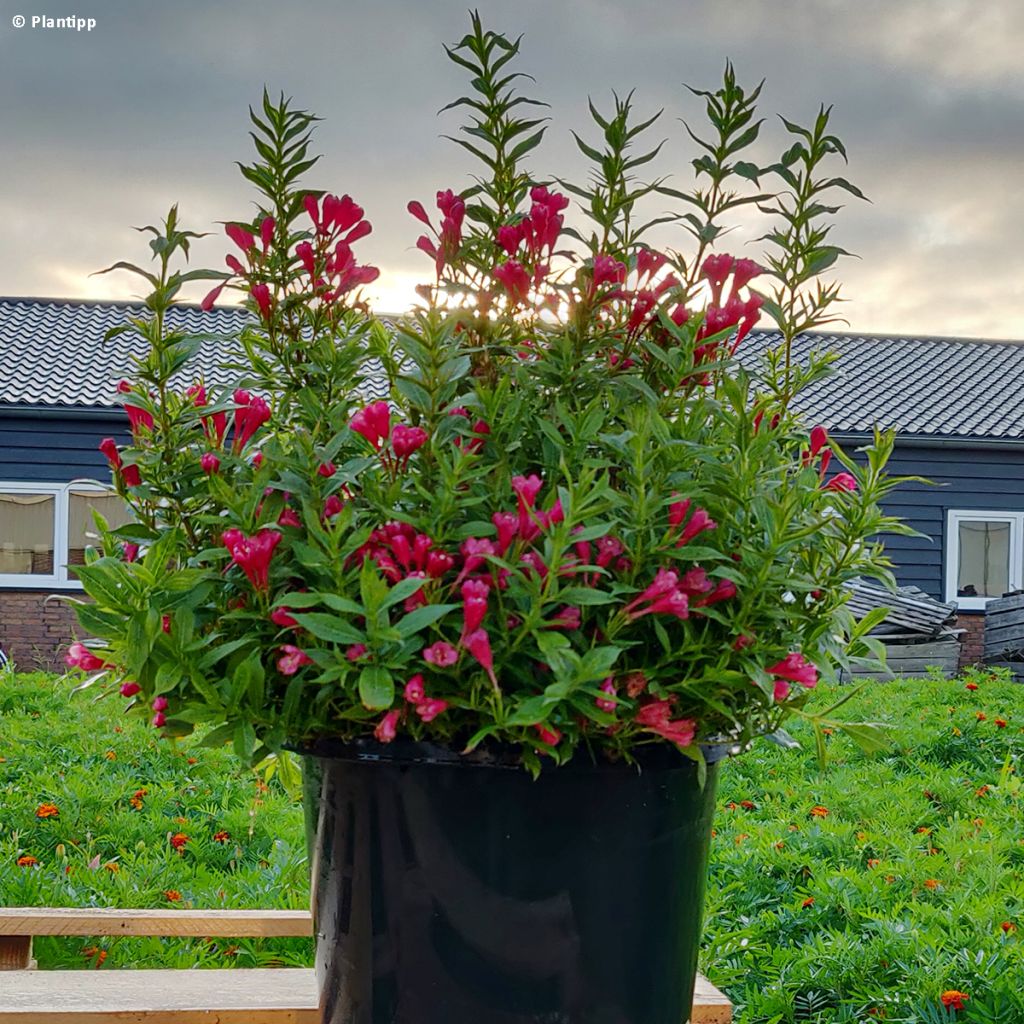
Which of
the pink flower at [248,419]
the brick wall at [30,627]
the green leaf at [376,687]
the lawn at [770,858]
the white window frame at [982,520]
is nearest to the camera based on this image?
the green leaf at [376,687]

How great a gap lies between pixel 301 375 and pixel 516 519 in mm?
415

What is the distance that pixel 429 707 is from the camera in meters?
1.11

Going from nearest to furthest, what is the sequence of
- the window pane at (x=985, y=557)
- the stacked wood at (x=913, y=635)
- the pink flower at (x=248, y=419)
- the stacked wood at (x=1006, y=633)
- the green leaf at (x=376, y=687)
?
the green leaf at (x=376, y=687)
the pink flower at (x=248, y=419)
the stacked wood at (x=913, y=635)
the stacked wood at (x=1006, y=633)
the window pane at (x=985, y=557)

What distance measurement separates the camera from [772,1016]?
245 centimetres

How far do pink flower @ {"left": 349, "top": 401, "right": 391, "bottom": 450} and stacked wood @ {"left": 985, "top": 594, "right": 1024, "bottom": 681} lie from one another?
387 inches

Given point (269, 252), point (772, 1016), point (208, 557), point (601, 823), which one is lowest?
point (772, 1016)

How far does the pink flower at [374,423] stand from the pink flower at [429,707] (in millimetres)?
269

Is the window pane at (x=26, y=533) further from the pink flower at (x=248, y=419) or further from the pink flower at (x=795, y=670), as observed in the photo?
the pink flower at (x=795, y=670)

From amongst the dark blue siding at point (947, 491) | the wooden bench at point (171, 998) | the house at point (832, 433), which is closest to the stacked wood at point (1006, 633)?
the house at point (832, 433)

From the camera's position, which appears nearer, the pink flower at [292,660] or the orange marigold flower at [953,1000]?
the pink flower at [292,660]

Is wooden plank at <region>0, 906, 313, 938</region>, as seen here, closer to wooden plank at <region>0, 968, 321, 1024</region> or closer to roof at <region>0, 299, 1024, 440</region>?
wooden plank at <region>0, 968, 321, 1024</region>

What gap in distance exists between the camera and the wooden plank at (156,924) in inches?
77.7

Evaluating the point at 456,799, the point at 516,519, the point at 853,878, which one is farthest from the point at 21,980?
the point at 853,878

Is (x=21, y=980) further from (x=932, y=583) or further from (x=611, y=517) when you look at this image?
(x=932, y=583)
